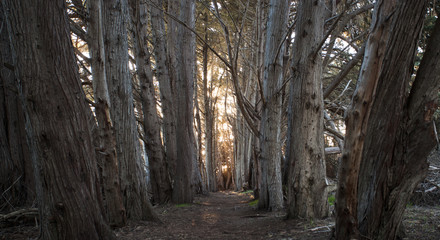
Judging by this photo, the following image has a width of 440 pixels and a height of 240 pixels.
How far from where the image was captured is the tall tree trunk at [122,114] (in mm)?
4680

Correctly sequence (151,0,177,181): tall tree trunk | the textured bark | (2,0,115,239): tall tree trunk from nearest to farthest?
(2,0,115,239): tall tree trunk, the textured bark, (151,0,177,181): tall tree trunk

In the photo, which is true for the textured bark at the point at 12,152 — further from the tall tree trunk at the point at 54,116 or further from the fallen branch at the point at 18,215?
the tall tree trunk at the point at 54,116

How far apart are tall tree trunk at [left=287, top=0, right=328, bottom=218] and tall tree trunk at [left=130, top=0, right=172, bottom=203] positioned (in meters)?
3.88

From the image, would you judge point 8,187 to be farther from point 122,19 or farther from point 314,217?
point 314,217

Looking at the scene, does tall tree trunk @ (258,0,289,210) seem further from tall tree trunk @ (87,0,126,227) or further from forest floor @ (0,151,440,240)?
tall tree trunk @ (87,0,126,227)

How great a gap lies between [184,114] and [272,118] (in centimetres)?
281

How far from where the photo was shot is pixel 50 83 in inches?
107

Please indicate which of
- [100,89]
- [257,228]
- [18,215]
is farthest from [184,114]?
[18,215]

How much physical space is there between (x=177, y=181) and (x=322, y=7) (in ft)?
16.6

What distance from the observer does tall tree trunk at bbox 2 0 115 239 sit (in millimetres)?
2660

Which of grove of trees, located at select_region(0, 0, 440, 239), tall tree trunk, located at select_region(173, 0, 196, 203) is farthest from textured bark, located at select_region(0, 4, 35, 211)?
tall tree trunk, located at select_region(173, 0, 196, 203)

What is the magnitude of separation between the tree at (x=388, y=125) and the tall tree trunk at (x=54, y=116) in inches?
90.2

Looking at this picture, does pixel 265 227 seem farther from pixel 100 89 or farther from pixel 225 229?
pixel 100 89

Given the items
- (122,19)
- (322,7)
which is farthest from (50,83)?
(322,7)
